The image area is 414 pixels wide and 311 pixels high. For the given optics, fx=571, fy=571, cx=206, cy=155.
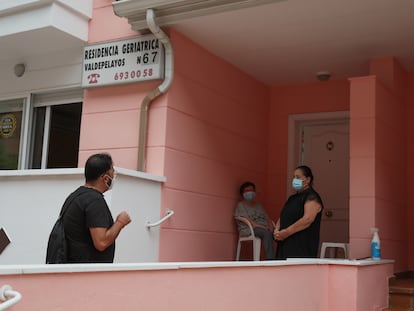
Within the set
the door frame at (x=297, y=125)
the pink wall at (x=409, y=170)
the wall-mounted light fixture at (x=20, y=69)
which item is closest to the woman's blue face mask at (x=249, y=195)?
the door frame at (x=297, y=125)

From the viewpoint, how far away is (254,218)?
21.7ft

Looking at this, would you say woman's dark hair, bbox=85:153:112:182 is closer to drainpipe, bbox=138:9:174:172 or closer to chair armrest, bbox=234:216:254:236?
drainpipe, bbox=138:9:174:172

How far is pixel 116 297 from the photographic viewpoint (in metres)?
2.48

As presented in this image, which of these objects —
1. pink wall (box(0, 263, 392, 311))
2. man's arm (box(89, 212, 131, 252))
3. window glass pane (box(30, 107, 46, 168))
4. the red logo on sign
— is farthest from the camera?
window glass pane (box(30, 107, 46, 168))

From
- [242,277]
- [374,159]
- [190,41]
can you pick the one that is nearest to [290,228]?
[374,159]

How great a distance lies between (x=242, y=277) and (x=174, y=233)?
2.22 m

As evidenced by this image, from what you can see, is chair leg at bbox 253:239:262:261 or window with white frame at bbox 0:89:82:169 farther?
window with white frame at bbox 0:89:82:169

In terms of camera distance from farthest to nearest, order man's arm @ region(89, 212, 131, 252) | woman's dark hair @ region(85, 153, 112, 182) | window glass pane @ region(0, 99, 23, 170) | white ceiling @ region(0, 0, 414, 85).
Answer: window glass pane @ region(0, 99, 23, 170) < white ceiling @ region(0, 0, 414, 85) < woman's dark hair @ region(85, 153, 112, 182) < man's arm @ region(89, 212, 131, 252)

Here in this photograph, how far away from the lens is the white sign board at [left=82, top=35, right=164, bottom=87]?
569 cm

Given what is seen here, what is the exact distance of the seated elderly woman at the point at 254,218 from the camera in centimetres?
638

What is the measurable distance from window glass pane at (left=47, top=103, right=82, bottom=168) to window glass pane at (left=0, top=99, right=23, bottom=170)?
47 cm

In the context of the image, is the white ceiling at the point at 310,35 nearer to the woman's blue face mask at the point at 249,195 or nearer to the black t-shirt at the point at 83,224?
the woman's blue face mask at the point at 249,195

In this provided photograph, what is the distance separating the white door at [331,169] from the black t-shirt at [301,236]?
2.12 meters

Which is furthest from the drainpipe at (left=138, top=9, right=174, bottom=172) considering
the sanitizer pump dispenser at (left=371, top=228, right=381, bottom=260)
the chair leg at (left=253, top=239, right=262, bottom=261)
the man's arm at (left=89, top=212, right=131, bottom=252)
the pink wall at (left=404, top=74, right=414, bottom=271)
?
the pink wall at (left=404, top=74, right=414, bottom=271)
